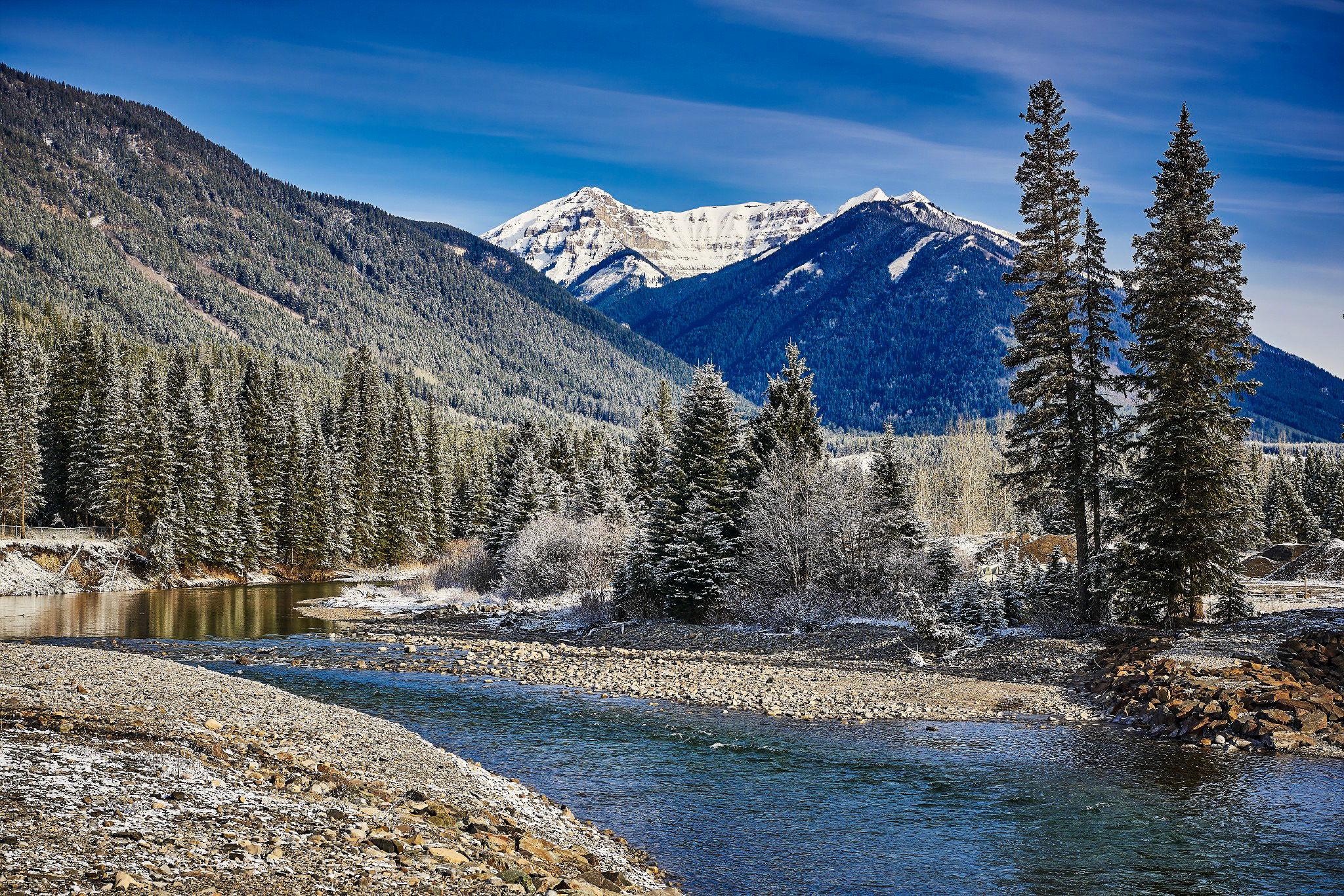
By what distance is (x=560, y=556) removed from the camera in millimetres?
59094

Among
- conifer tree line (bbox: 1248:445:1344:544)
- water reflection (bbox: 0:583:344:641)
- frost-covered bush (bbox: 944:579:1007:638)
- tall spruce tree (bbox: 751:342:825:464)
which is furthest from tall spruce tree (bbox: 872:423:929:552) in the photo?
conifer tree line (bbox: 1248:445:1344:544)

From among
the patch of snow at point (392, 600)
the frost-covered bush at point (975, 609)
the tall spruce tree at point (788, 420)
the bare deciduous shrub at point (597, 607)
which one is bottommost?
the patch of snow at point (392, 600)

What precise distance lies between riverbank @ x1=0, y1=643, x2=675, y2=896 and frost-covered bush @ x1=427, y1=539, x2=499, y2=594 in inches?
1999

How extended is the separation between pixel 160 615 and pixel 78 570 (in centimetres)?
2345

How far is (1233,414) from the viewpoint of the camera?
29703 mm

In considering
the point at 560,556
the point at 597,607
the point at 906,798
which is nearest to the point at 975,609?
the point at 906,798

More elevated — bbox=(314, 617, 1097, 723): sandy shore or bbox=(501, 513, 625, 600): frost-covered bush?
bbox=(501, 513, 625, 600): frost-covered bush

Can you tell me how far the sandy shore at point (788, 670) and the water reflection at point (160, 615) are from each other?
785cm

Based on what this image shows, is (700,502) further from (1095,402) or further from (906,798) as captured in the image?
(906,798)

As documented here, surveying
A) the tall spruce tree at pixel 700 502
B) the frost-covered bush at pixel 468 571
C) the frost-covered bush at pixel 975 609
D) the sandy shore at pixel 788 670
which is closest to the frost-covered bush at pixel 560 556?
the frost-covered bush at pixel 468 571

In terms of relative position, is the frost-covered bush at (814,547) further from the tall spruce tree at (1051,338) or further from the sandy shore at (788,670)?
the tall spruce tree at (1051,338)

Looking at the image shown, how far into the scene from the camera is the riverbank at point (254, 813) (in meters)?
8.50

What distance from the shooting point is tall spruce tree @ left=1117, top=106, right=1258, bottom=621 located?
29.0m

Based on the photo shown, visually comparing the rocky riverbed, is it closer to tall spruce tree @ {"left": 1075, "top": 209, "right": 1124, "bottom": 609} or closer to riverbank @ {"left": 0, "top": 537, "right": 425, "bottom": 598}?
tall spruce tree @ {"left": 1075, "top": 209, "right": 1124, "bottom": 609}
